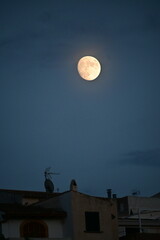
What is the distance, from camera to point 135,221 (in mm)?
51656

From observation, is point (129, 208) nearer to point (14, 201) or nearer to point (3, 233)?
point (14, 201)

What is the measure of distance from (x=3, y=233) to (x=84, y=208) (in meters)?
7.76

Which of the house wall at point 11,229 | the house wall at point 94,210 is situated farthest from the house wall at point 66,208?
the house wall at point 11,229

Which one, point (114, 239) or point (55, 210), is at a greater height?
point (55, 210)

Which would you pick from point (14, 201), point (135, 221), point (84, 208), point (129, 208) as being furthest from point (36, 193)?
point (129, 208)

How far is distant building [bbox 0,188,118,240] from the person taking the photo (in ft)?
127

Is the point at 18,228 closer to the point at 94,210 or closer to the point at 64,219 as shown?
the point at 64,219

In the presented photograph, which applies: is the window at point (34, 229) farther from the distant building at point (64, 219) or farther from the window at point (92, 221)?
the window at point (92, 221)

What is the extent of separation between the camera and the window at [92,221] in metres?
41.8

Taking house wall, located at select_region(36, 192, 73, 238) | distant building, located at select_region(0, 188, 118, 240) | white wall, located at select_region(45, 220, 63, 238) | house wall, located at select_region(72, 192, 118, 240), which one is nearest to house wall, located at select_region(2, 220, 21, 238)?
distant building, located at select_region(0, 188, 118, 240)

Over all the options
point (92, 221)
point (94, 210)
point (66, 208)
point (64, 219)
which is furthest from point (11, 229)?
point (94, 210)

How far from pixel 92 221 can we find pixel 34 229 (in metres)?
5.64

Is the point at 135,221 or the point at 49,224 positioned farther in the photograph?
the point at 135,221

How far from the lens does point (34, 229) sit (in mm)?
39500
